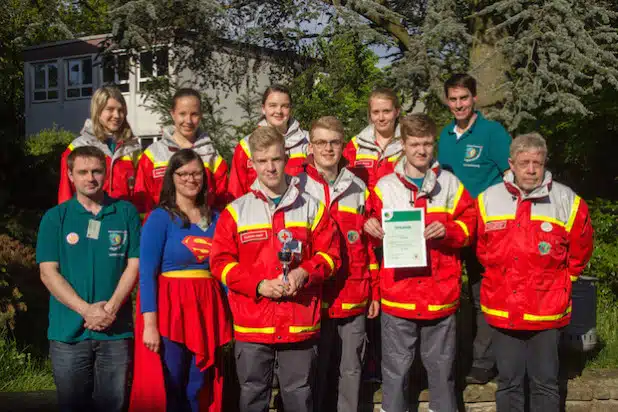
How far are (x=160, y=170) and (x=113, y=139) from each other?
513 millimetres

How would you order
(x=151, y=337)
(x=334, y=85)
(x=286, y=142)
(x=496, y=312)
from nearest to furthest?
(x=151, y=337)
(x=496, y=312)
(x=286, y=142)
(x=334, y=85)

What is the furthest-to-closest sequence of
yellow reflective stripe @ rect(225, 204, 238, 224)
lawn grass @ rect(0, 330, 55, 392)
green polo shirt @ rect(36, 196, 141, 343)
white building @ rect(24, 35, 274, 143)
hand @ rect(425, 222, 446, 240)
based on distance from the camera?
white building @ rect(24, 35, 274, 143) → lawn grass @ rect(0, 330, 55, 392) → hand @ rect(425, 222, 446, 240) → yellow reflective stripe @ rect(225, 204, 238, 224) → green polo shirt @ rect(36, 196, 141, 343)

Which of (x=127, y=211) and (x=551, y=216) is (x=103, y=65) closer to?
(x=127, y=211)

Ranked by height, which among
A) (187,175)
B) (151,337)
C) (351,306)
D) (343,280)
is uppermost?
(187,175)

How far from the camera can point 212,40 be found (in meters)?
9.84

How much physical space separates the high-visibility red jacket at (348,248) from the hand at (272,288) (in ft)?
2.27

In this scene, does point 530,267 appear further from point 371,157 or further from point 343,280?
point 371,157

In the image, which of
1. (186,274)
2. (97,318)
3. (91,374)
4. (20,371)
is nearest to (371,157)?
(186,274)

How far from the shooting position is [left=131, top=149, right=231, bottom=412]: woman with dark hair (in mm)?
4734

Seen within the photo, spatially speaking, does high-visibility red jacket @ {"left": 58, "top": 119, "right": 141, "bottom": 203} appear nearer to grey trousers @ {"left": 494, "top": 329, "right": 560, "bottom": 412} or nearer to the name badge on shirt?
the name badge on shirt

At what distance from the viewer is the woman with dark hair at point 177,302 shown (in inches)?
186

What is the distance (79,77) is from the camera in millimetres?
37156

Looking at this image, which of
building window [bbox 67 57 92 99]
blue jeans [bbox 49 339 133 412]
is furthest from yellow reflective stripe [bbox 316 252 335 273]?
building window [bbox 67 57 92 99]

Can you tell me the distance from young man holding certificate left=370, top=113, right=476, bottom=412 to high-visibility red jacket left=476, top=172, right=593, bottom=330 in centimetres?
22
